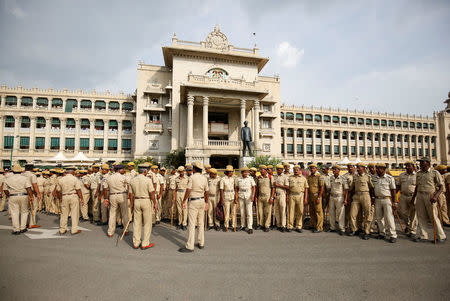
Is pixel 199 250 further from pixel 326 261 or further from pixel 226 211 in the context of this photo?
pixel 326 261

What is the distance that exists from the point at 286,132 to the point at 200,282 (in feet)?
120

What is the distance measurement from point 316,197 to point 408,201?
2489 mm

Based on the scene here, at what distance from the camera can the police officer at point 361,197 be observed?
234 inches

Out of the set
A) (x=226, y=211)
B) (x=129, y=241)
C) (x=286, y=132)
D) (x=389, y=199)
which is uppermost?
(x=286, y=132)

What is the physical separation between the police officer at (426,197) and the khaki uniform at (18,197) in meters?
10.6

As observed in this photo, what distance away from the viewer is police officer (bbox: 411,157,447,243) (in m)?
5.40

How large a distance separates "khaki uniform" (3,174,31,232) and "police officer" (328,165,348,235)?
29.1 ft

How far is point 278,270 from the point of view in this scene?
3.82 meters

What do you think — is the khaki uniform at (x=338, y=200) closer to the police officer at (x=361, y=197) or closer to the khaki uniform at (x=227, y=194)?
the police officer at (x=361, y=197)

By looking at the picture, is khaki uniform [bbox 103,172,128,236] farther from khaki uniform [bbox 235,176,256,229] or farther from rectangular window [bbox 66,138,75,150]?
rectangular window [bbox 66,138,75,150]

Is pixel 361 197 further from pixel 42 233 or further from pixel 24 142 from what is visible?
pixel 24 142

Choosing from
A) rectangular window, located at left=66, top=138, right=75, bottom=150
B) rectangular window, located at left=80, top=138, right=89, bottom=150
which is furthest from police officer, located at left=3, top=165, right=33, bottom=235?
rectangular window, located at left=66, top=138, right=75, bottom=150

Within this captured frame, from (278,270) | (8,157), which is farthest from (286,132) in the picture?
(8,157)

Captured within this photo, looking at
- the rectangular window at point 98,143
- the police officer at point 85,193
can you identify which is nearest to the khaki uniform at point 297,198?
the police officer at point 85,193
